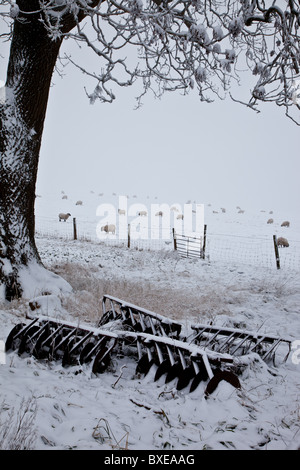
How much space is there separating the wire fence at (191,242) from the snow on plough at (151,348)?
8.87 metres

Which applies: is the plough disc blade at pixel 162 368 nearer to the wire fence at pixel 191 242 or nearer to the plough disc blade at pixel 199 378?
the plough disc blade at pixel 199 378

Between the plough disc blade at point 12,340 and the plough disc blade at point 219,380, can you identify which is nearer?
the plough disc blade at point 219,380

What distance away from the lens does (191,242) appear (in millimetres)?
15984

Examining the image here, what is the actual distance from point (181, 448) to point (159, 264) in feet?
32.0

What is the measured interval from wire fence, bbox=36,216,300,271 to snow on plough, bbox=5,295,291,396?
887 cm

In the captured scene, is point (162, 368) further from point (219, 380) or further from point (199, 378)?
point (219, 380)

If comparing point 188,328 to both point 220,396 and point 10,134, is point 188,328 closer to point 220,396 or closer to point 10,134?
point 220,396

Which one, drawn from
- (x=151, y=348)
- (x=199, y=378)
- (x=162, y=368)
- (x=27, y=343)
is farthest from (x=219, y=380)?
(x=27, y=343)

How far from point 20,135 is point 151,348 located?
15.8ft

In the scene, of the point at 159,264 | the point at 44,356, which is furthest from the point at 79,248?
the point at 44,356

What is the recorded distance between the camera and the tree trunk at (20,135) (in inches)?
242

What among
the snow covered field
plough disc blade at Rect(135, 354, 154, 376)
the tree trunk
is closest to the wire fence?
the snow covered field

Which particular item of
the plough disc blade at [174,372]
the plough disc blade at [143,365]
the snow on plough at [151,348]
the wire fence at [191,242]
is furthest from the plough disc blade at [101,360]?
the wire fence at [191,242]

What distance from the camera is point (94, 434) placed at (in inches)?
88.4
